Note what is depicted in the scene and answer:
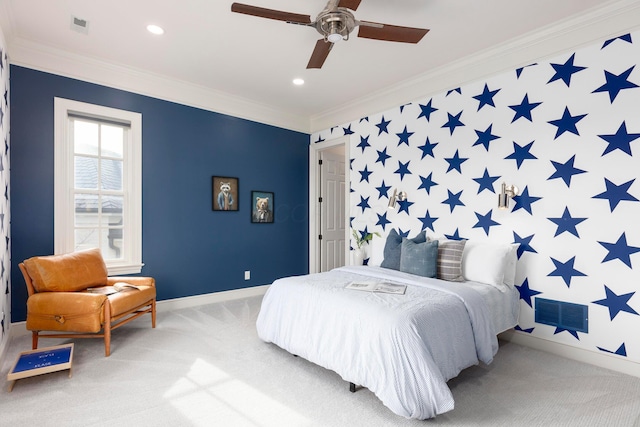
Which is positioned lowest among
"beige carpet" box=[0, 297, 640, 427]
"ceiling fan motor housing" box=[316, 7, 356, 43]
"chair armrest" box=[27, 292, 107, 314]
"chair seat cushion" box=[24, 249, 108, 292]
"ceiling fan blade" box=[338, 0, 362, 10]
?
"beige carpet" box=[0, 297, 640, 427]

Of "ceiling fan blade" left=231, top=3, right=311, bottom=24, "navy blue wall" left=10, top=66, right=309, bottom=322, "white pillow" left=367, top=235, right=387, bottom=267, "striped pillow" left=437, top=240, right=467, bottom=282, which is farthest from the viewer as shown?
"white pillow" left=367, top=235, right=387, bottom=267

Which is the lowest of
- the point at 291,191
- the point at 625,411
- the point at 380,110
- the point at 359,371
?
the point at 625,411

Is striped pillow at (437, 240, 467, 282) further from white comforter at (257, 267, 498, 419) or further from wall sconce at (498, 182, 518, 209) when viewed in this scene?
wall sconce at (498, 182, 518, 209)

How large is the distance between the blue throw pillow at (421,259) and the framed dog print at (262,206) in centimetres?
238

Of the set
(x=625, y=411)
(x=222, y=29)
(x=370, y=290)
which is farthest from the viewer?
(x=222, y=29)

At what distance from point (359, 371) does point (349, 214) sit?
290 centimetres

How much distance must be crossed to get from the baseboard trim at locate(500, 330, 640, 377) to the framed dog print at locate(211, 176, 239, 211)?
3.53m

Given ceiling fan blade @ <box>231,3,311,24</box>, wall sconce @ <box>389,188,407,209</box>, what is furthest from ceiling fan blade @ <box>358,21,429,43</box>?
wall sconce @ <box>389,188,407,209</box>

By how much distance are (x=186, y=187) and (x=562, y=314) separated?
13.6 feet

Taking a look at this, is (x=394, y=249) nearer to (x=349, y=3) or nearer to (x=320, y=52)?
(x=320, y=52)

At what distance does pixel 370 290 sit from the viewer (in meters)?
2.49

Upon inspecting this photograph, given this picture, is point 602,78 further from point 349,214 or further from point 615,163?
point 349,214

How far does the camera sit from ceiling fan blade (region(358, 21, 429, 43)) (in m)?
2.19

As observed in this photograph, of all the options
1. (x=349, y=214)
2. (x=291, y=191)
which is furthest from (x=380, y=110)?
(x=291, y=191)
